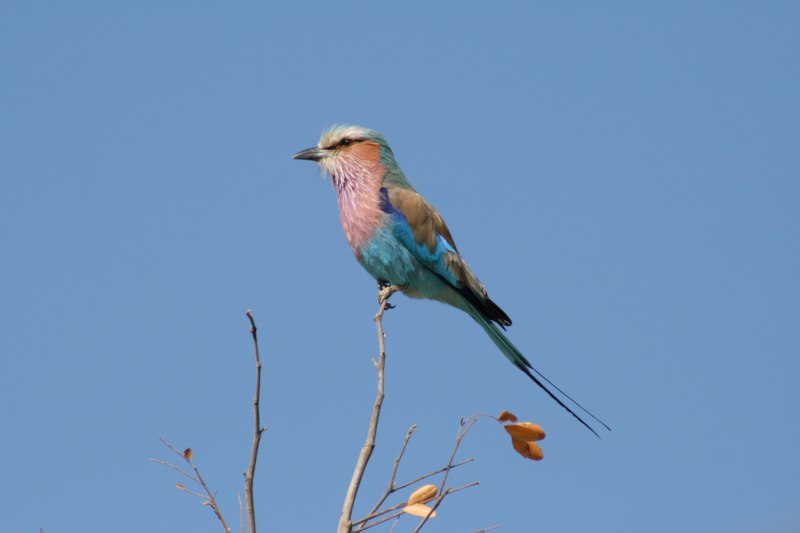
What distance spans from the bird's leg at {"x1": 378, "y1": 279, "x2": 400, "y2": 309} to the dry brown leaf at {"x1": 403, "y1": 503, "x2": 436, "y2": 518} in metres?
2.33

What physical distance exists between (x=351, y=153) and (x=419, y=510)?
3.19 metres

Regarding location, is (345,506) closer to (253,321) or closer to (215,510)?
(215,510)

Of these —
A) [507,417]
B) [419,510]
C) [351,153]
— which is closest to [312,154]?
[351,153]

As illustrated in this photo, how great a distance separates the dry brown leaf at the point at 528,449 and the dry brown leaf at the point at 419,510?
32cm

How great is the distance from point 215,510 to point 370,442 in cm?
40

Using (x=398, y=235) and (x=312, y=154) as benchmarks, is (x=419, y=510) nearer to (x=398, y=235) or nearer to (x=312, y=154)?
(x=398, y=235)

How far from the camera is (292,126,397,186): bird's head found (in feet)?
17.0

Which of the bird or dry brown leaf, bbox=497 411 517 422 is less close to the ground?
the bird

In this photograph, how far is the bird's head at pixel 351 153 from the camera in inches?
204

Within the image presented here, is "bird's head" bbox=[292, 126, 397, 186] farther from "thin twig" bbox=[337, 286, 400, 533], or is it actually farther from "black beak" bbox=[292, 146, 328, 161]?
"thin twig" bbox=[337, 286, 400, 533]

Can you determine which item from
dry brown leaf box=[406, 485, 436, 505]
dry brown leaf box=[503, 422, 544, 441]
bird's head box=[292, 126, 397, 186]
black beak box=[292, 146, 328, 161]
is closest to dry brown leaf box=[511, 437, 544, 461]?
dry brown leaf box=[503, 422, 544, 441]

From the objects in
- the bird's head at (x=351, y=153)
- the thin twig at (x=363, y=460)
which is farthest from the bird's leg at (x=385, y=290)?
the thin twig at (x=363, y=460)

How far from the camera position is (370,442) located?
7.64ft

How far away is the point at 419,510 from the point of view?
7.64 feet
